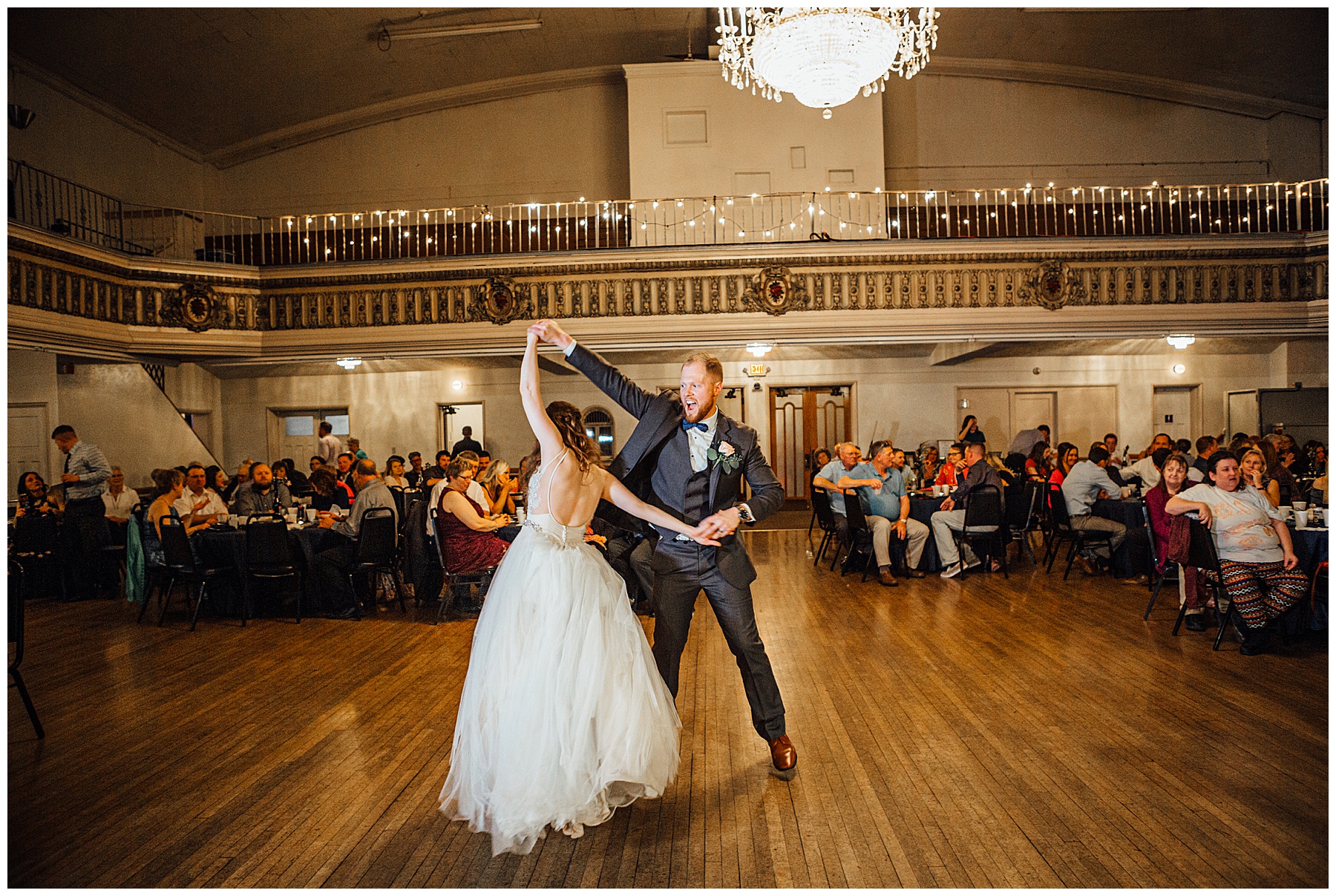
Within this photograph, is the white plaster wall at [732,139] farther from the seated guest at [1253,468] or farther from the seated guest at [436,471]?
the seated guest at [1253,468]

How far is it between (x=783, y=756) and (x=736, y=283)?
310 inches

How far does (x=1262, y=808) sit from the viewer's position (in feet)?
9.34

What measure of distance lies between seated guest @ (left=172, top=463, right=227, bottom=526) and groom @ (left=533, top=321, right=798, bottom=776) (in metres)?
4.85

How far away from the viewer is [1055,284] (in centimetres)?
1021

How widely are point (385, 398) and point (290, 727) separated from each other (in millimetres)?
11285

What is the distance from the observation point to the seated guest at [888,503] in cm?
750

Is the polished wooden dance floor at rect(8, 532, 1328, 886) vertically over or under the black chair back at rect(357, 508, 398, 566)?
under

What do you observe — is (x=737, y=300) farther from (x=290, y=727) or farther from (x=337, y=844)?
(x=337, y=844)

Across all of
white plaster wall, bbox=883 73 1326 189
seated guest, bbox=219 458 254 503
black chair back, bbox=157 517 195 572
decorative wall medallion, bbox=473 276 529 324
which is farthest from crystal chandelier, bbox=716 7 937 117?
white plaster wall, bbox=883 73 1326 189

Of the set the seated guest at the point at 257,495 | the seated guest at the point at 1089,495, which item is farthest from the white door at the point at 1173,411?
the seated guest at the point at 257,495

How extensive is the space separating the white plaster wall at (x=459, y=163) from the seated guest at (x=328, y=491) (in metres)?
7.94

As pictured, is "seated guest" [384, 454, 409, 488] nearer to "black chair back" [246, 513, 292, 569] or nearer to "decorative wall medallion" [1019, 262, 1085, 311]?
"black chair back" [246, 513, 292, 569]

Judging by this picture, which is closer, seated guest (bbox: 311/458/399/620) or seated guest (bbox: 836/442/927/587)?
seated guest (bbox: 311/458/399/620)

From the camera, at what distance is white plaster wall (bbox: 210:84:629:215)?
14.3 meters
